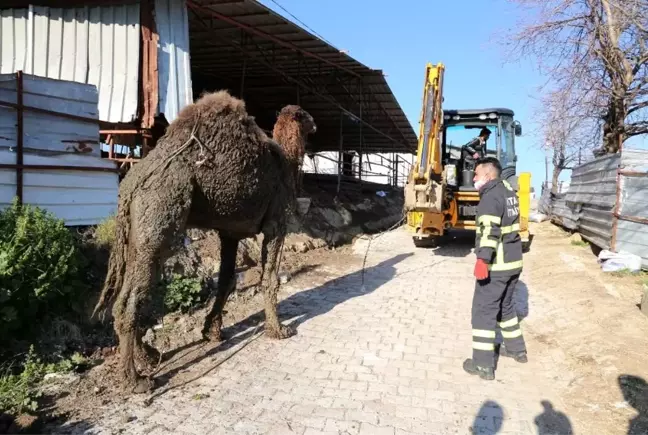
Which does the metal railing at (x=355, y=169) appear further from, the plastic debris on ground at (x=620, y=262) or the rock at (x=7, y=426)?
the rock at (x=7, y=426)

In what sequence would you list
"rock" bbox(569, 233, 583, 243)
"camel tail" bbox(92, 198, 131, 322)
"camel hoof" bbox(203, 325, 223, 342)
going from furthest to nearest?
"rock" bbox(569, 233, 583, 243) → "camel hoof" bbox(203, 325, 223, 342) → "camel tail" bbox(92, 198, 131, 322)

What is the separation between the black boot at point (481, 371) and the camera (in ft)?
14.2

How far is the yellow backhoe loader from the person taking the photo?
9219 mm

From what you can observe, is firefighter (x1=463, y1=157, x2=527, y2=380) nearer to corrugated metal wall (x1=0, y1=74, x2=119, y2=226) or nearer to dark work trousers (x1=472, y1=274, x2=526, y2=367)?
dark work trousers (x1=472, y1=274, x2=526, y2=367)

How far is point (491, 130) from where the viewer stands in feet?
36.9

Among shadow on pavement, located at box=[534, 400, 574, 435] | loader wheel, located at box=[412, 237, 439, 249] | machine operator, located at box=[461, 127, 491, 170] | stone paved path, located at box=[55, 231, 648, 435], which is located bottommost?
shadow on pavement, located at box=[534, 400, 574, 435]

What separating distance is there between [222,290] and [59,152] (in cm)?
321

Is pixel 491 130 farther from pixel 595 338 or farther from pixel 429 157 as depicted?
pixel 595 338

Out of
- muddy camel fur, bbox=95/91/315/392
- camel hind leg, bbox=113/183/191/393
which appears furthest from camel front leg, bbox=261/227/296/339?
camel hind leg, bbox=113/183/191/393

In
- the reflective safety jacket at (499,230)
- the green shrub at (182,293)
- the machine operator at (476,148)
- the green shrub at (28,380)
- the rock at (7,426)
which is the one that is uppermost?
the machine operator at (476,148)

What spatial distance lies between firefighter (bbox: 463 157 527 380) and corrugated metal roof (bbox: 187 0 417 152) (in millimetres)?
6111

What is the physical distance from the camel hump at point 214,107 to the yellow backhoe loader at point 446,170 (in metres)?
5.44

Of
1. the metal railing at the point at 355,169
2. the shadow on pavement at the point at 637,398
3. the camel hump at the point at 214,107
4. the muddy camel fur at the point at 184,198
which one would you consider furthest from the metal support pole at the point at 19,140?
the metal railing at the point at 355,169

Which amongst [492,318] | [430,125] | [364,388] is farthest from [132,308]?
[430,125]
